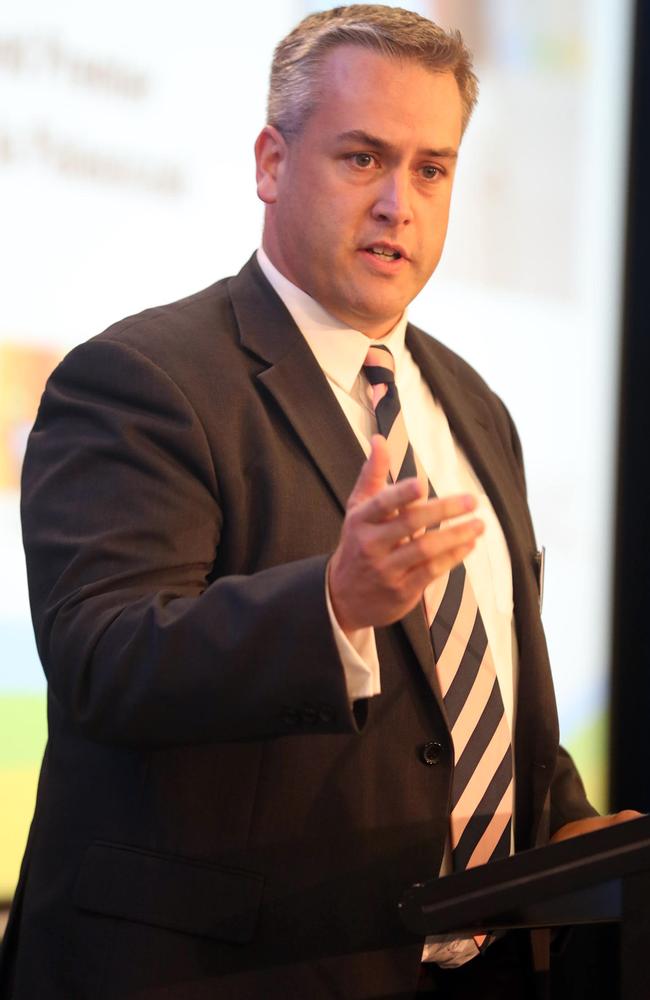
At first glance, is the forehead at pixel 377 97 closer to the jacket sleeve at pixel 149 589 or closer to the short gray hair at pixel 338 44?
the short gray hair at pixel 338 44

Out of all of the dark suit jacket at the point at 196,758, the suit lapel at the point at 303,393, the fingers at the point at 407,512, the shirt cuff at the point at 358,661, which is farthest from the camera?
the suit lapel at the point at 303,393

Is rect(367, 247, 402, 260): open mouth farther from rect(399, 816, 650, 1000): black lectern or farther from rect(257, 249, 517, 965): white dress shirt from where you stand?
rect(399, 816, 650, 1000): black lectern

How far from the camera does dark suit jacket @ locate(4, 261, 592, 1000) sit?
4.81 ft

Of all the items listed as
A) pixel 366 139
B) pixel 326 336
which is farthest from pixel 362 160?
pixel 326 336

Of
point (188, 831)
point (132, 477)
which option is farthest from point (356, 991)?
point (132, 477)

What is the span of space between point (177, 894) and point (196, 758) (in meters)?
0.16

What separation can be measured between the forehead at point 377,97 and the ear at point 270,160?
0.21 ft

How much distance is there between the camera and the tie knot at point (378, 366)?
5.89 ft

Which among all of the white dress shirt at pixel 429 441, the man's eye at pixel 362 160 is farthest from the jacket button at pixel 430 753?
the man's eye at pixel 362 160

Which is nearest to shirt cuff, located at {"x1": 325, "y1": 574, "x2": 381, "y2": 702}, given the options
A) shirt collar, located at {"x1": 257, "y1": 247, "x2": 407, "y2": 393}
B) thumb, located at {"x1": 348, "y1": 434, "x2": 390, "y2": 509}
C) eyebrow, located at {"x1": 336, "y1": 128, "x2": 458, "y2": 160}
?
thumb, located at {"x1": 348, "y1": 434, "x2": 390, "y2": 509}

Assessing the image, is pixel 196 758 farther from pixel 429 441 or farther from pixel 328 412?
pixel 429 441

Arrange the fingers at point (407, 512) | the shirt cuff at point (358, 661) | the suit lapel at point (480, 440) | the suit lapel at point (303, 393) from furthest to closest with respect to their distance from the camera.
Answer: the suit lapel at point (480, 440)
the suit lapel at point (303, 393)
the shirt cuff at point (358, 661)
the fingers at point (407, 512)

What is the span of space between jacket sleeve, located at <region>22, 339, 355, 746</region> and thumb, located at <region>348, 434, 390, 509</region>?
0.09 meters

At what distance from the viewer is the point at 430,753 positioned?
1.57m
